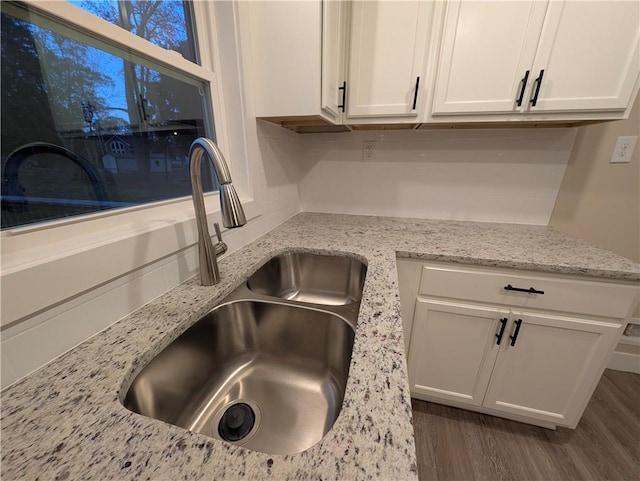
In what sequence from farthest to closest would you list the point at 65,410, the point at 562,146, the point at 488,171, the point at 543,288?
the point at 488,171, the point at 562,146, the point at 543,288, the point at 65,410

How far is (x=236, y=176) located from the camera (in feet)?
3.65

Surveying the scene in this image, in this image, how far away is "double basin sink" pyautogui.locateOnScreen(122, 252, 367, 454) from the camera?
55 cm

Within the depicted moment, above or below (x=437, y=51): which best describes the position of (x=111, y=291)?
below

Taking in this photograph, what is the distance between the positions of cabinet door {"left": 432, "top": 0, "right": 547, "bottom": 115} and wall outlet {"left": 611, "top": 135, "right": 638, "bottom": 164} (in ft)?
2.41

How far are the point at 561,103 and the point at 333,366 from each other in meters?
1.36

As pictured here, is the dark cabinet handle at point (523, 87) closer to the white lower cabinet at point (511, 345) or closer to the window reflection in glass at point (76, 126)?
the white lower cabinet at point (511, 345)

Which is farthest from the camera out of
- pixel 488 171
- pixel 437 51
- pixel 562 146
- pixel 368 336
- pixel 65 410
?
pixel 488 171

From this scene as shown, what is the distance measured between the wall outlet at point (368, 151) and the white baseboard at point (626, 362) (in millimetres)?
1935

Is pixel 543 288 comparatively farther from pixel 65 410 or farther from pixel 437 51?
pixel 65 410

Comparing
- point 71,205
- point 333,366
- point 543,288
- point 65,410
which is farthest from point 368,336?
point 543,288

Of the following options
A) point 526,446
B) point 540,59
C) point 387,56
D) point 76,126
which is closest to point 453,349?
point 526,446

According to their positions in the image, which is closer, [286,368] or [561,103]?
[286,368]

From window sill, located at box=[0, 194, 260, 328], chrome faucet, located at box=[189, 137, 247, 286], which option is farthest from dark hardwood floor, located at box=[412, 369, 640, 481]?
window sill, located at box=[0, 194, 260, 328]

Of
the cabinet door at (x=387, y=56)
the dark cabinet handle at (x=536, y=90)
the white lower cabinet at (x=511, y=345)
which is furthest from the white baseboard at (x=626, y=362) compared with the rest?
the cabinet door at (x=387, y=56)
